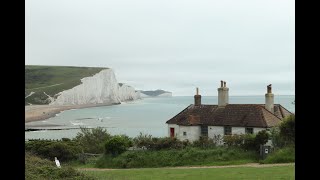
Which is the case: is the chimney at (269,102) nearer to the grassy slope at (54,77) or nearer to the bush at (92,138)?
the bush at (92,138)

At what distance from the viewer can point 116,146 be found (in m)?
19.5

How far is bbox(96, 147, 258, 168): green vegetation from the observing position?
715 inches

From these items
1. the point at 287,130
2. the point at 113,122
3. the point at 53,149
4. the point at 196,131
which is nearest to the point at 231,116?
the point at 196,131

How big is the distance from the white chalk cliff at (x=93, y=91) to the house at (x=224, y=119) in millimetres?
63786

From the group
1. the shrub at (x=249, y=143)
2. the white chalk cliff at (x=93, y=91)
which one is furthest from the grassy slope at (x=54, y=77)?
the shrub at (x=249, y=143)

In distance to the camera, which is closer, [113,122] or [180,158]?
[180,158]

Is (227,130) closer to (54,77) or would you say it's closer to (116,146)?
(116,146)

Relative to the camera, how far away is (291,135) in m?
17.6

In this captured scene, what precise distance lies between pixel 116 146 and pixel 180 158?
3.17 metres

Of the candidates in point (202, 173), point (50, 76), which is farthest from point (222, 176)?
point (50, 76)

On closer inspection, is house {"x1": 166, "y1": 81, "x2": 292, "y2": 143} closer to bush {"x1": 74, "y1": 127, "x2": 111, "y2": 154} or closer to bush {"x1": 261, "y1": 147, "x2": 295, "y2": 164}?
bush {"x1": 74, "y1": 127, "x2": 111, "y2": 154}

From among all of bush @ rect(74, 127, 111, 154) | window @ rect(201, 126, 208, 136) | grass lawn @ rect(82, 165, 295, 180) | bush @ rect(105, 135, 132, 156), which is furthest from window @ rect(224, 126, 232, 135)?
grass lawn @ rect(82, 165, 295, 180)
